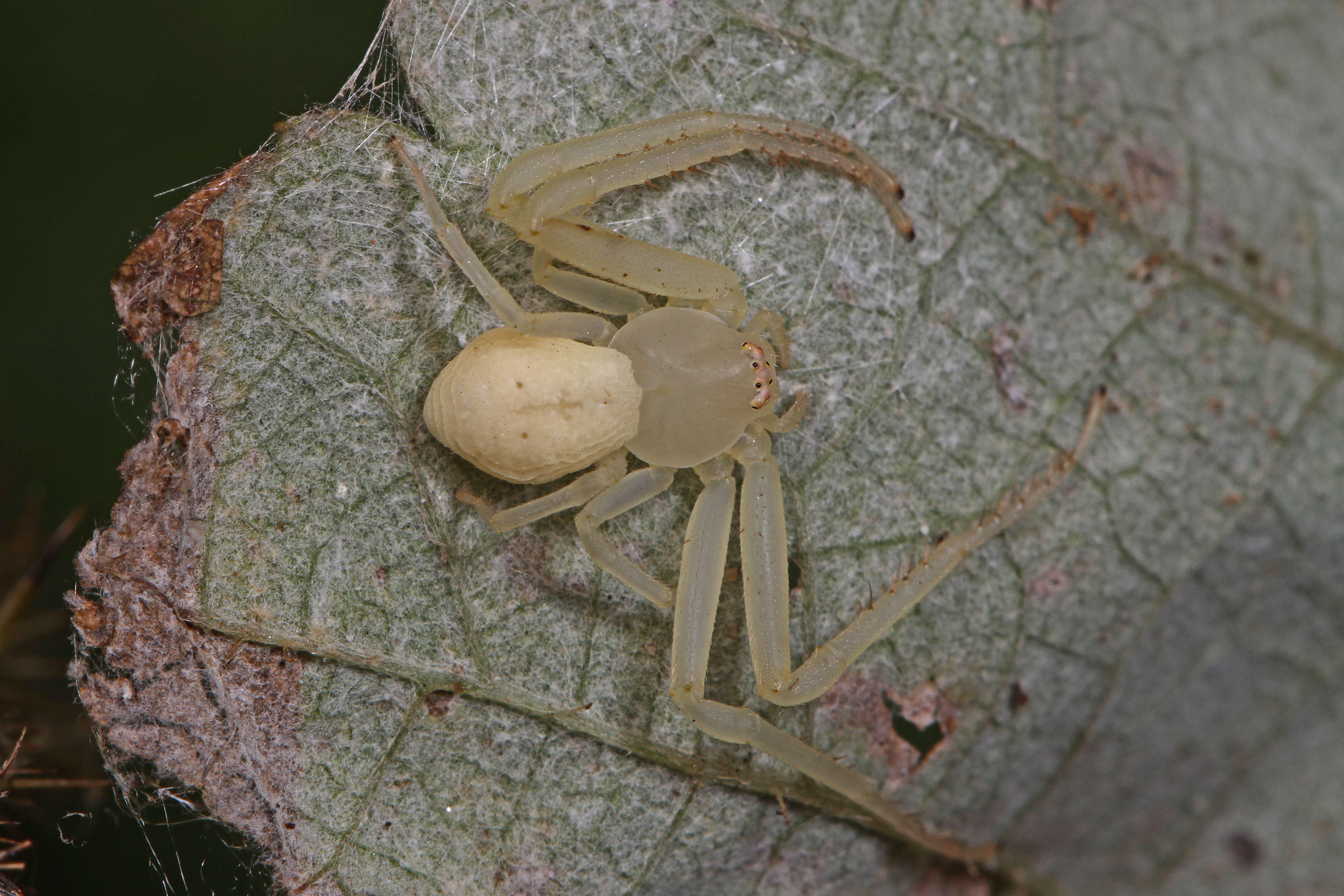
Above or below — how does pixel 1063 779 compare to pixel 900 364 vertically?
below

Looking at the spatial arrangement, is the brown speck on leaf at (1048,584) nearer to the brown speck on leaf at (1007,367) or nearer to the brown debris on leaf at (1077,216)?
the brown speck on leaf at (1007,367)

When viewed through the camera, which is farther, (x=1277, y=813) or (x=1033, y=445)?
(x=1277, y=813)

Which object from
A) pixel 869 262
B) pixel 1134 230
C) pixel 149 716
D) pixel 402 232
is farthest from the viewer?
pixel 1134 230

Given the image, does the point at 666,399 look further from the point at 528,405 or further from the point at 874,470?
the point at 874,470

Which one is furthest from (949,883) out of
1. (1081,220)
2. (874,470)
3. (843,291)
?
(1081,220)

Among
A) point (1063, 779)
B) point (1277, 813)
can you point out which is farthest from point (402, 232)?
point (1277, 813)

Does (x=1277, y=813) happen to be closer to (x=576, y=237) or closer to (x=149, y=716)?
(x=576, y=237)

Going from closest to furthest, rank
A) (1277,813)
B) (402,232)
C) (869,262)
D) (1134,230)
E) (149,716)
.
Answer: (149,716) < (402,232) < (869,262) < (1134,230) < (1277,813)
